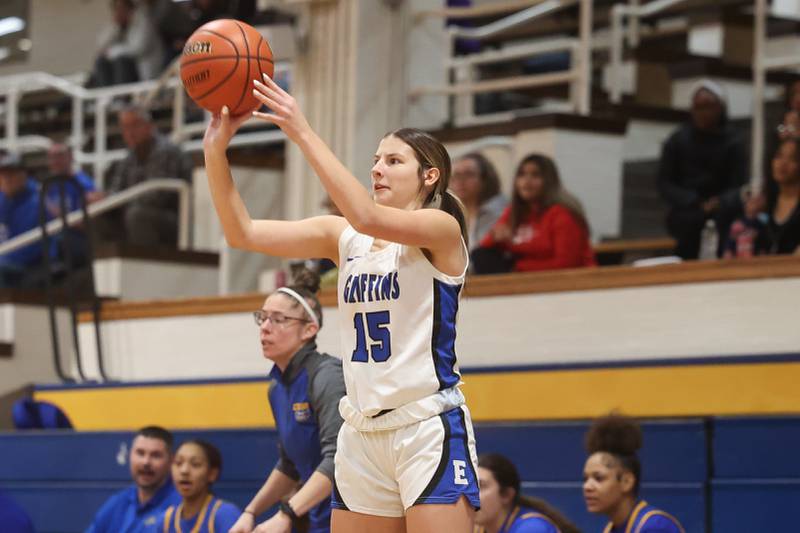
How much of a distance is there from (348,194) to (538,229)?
357 cm

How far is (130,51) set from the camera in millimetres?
12055

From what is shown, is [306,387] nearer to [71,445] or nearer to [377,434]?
[377,434]

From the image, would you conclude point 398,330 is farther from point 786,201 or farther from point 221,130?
point 786,201

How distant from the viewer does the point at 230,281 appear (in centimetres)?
900

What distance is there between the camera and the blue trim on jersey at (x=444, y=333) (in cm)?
356

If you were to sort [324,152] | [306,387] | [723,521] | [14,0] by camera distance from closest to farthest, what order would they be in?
1. [324,152]
2. [306,387]
3. [723,521]
4. [14,0]

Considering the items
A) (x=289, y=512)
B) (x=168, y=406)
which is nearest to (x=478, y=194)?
(x=168, y=406)

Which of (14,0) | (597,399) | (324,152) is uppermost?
(14,0)

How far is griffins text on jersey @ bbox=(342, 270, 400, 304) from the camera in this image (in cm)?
357

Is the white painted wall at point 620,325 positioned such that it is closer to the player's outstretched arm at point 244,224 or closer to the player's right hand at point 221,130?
the player's outstretched arm at point 244,224

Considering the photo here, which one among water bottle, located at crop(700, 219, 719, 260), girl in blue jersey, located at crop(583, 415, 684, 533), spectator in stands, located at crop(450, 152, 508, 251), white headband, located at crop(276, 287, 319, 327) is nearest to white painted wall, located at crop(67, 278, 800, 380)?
spectator in stands, located at crop(450, 152, 508, 251)

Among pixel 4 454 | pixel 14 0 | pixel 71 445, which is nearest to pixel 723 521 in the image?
pixel 71 445

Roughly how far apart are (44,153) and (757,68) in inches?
314

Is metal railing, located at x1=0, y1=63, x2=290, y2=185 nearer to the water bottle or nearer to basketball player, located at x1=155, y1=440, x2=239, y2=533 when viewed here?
the water bottle
